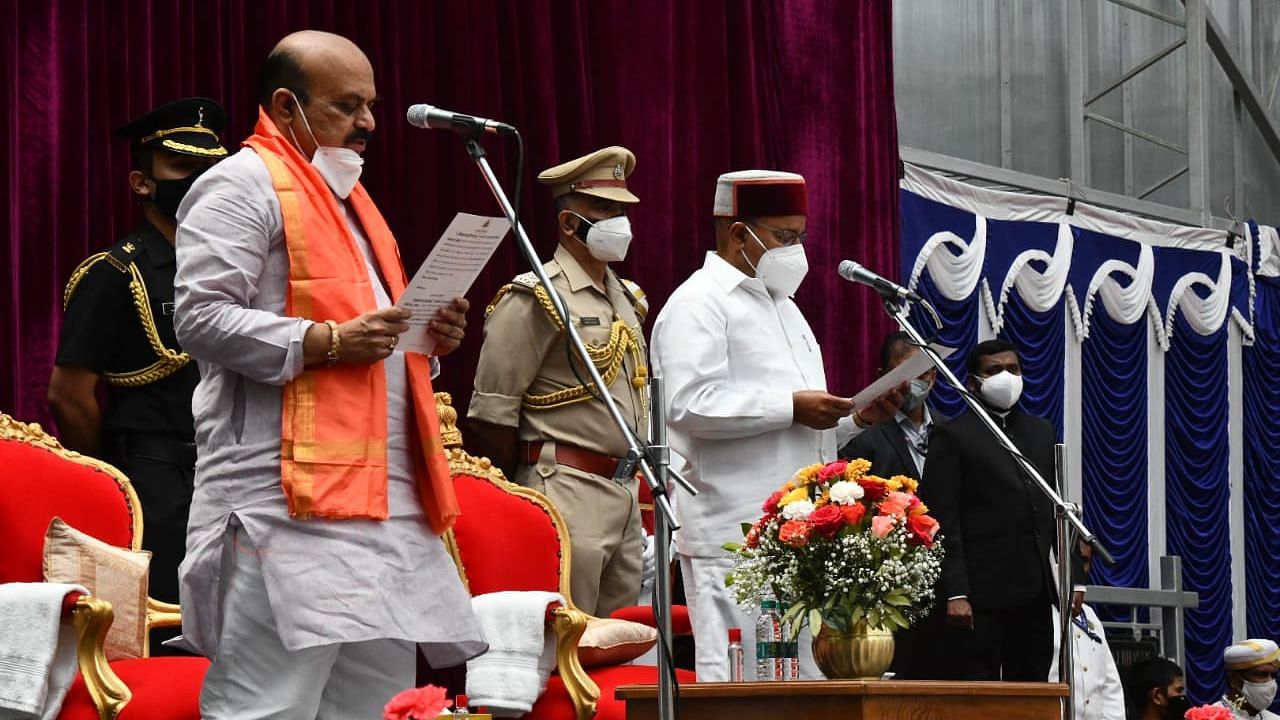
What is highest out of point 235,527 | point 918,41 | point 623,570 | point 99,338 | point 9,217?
point 918,41

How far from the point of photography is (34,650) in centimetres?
325

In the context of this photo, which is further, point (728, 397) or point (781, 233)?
point (781, 233)

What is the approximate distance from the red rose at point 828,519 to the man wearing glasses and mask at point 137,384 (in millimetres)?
1395

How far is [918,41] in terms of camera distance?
9.02 meters

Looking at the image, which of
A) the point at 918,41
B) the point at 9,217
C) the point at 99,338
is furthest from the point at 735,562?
the point at 918,41

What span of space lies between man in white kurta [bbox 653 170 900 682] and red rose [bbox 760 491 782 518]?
10.6 inches

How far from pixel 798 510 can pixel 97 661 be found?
138 centimetres

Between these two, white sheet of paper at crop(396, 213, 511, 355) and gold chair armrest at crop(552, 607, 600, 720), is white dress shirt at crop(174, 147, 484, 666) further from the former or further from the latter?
gold chair armrest at crop(552, 607, 600, 720)

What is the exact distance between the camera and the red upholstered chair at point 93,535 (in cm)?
331

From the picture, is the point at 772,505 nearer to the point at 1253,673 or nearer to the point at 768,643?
the point at 768,643

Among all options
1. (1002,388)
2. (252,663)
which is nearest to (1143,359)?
(1002,388)

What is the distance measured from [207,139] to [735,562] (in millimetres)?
1564

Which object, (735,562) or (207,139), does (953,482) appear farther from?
(207,139)

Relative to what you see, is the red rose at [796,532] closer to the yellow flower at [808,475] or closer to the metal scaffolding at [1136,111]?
the yellow flower at [808,475]
